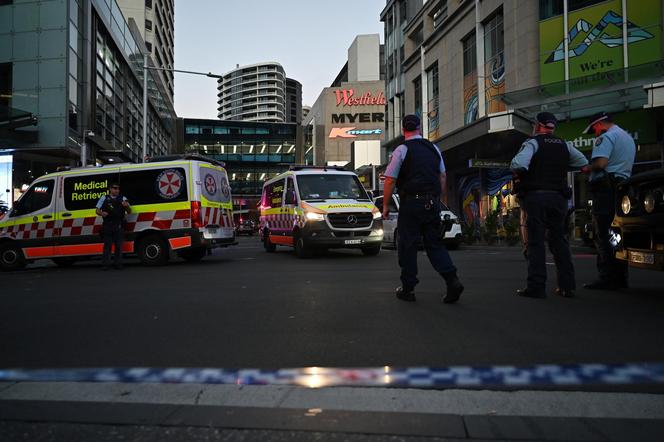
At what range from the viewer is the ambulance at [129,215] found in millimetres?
10883

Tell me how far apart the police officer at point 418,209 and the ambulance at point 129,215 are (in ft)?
21.3

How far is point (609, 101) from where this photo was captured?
53.7 ft

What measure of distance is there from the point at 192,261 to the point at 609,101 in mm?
13330

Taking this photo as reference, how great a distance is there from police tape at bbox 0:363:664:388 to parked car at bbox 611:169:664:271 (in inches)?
74.5

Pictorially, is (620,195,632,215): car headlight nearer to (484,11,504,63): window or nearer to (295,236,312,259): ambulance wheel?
(295,236,312,259): ambulance wheel

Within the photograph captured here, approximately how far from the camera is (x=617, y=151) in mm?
5621

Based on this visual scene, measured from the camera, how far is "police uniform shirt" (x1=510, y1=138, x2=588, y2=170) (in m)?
5.27

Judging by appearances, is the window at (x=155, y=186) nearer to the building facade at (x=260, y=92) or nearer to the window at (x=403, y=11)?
the window at (x=403, y=11)

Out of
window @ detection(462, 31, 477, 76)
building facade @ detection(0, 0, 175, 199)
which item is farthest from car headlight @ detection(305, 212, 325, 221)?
window @ detection(462, 31, 477, 76)

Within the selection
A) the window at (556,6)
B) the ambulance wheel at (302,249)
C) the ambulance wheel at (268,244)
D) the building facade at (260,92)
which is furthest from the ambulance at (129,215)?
the building facade at (260,92)

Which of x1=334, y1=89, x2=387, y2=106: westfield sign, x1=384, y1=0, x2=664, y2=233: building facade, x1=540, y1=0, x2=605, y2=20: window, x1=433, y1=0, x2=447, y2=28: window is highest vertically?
x1=334, y1=89, x2=387, y2=106: westfield sign

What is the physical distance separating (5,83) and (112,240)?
17670 mm

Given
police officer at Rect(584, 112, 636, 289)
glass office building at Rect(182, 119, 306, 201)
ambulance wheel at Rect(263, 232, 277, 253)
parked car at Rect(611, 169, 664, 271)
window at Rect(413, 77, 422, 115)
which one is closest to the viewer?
parked car at Rect(611, 169, 664, 271)

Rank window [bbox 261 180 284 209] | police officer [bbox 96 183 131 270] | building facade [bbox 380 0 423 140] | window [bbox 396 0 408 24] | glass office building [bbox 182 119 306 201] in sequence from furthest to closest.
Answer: glass office building [bbox 182 119 306 201]
window [bbox 396 0 408 24]
building facade [bbox 380 0 423 140]
window [bbox 261 180 284 209]
police officer [bbox 96 183 131 270]
